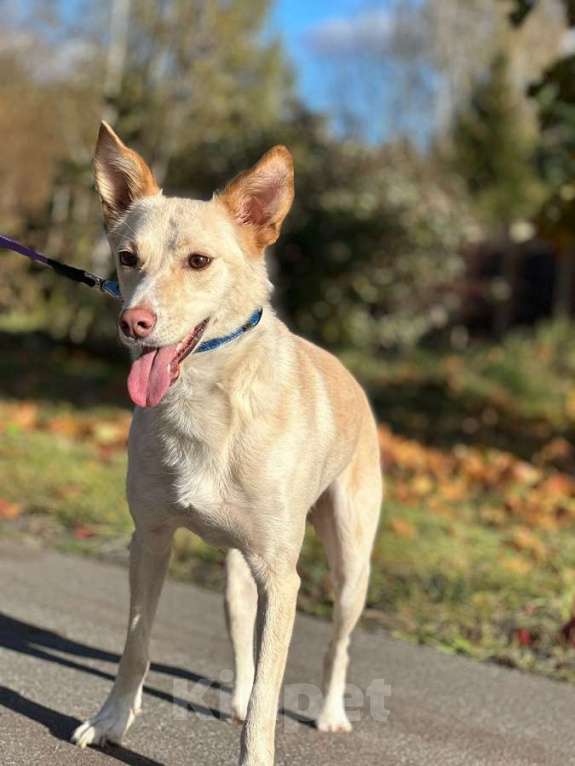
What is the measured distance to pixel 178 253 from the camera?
3295mm

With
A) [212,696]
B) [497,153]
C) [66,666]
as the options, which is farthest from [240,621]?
[497,153]

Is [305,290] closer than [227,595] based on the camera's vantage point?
No

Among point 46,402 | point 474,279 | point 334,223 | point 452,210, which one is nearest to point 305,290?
point 334,223

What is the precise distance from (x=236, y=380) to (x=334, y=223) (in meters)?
9.99

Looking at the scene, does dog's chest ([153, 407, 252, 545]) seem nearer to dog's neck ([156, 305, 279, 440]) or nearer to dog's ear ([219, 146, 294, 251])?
dog's neck ([156, 305, 279, 440])

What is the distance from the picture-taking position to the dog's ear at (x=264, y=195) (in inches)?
137

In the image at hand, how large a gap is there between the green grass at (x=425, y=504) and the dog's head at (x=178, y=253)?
236 cm

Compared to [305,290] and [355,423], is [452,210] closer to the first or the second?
[305,290]

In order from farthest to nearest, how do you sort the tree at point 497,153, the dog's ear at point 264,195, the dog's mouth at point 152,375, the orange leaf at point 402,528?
the tree at point 497,153
the orange leaf at point 402,528
the dog's ear at point 264,195
the dog's mouth at point 152,375

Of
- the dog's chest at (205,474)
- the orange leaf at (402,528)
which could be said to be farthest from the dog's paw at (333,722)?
the orange leaf at (402,528)

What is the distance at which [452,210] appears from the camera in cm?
1386

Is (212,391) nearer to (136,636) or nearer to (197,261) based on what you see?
(197,261)

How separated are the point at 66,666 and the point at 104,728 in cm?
87

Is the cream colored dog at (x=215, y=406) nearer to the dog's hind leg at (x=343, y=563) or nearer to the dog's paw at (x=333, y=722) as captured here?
the dog's hind leg at (x=343, y=563)
